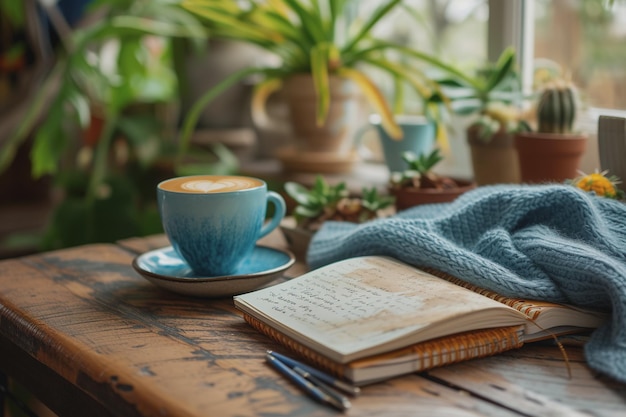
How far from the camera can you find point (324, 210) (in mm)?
989

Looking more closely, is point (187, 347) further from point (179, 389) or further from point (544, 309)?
point (544, 309)

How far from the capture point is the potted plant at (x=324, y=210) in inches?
38.6

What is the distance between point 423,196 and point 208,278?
0.34 meters

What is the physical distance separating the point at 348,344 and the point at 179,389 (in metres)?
0.14

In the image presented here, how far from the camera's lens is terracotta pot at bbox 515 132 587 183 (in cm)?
98

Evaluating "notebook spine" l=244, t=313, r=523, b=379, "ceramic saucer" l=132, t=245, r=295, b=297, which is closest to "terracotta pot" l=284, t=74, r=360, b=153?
"ceramic saucer" l=132, t=245, r=295, b=297

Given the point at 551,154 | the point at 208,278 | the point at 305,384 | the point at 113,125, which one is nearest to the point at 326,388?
the point at 305,384

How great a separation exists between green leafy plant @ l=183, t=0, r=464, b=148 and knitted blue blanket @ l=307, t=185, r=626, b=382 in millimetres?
512

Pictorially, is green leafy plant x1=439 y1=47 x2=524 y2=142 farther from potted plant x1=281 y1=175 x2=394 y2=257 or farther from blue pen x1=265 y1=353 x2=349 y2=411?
blue pen x1=265 y1=353 x2=349 y2=411

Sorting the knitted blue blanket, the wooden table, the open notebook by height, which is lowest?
the wooden table

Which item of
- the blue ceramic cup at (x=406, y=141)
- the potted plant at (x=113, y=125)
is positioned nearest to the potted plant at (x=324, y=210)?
the blue ceramic cup at (x=406, y=141)

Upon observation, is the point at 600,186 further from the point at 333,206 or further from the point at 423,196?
the point at 333,206

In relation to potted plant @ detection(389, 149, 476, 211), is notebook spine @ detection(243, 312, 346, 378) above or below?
below

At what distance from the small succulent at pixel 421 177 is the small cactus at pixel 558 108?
15cm
